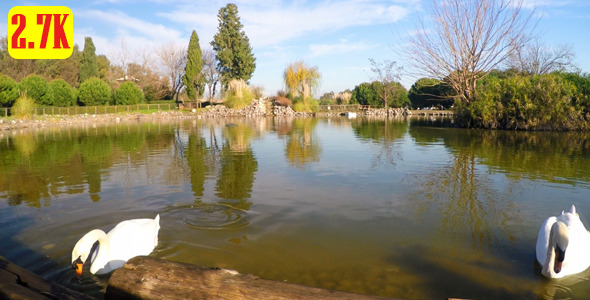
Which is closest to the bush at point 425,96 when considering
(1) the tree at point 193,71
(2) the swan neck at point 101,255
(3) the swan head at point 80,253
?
(1) the tree at point 193,71

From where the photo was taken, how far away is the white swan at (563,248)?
329cm

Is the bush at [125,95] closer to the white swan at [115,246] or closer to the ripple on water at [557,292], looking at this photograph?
the white swan at [115,246]

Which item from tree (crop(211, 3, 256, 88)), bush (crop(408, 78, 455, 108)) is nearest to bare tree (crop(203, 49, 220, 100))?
tree (crop(211, 3, 256, 88))

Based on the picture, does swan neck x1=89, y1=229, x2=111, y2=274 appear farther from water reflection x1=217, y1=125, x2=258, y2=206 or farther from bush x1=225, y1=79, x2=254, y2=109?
bush x1=225, y1=79, x2=254, y2=109

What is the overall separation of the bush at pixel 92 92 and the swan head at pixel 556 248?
46.3 metres

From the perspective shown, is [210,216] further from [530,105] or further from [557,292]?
[530,105]

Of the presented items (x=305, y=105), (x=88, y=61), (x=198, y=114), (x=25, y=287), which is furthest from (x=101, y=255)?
(x=88, y=61)

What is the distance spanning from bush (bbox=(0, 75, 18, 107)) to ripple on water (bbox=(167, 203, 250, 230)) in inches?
1373

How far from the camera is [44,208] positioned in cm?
599

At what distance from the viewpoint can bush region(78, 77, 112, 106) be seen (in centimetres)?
4159

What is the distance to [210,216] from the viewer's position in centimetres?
559

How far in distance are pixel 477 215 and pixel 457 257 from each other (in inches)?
66.0

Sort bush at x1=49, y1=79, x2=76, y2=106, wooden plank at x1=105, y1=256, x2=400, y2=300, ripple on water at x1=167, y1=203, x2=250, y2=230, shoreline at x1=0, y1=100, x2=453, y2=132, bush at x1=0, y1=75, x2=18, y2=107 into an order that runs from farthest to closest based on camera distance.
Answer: bush at x1=49, y1=79, x2=76, y2=106 < shoreline at x1=0, y1=100, x2=453, y2=132 < bush at x1=0, y1=75, x2=18, y2=107 < ripple on water at x1=167, y1=203, x2=250, y2=230 < wooden plank at x1=105, y1=256, x2=400, y2=300

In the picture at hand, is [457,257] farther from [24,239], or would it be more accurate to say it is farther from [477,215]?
[24,239]
